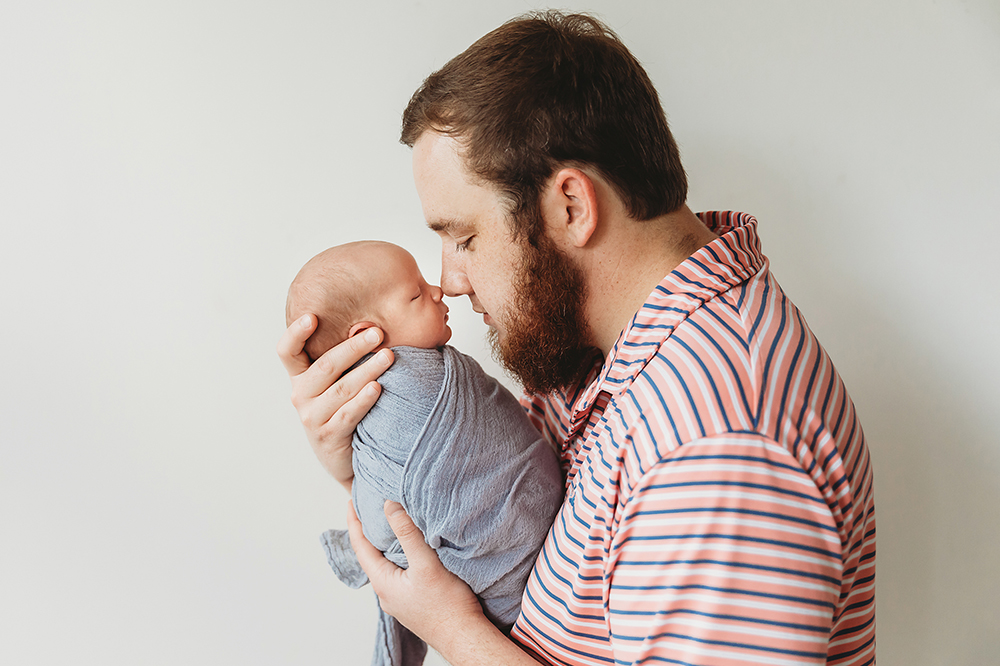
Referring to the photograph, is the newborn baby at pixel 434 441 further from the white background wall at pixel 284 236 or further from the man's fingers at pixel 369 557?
the white background wall at pixel 284 236

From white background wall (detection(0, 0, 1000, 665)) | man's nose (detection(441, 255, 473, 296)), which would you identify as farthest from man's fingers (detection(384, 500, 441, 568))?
white background wall (detection(0, 0, 1000, 665))

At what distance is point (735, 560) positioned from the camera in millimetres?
833

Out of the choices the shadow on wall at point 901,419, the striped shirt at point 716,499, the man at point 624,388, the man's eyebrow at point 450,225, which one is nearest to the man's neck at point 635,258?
the man at point 624,388

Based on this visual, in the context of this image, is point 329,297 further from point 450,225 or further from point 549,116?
point 549,116

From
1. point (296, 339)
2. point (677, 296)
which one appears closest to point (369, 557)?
point (296, 339)

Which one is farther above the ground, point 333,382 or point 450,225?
point 450,225

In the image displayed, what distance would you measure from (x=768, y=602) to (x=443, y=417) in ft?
2.00

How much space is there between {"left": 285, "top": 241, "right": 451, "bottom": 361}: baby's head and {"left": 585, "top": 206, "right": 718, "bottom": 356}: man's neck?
14.3 inches

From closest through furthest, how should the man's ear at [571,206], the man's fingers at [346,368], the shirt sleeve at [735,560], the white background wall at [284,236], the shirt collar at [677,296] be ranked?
the shirt sleeve at [735,560], the shirt collar at [677,296], the man's ear at [571,206], the man's fingers at [346,368], the white background wall at [284,236]

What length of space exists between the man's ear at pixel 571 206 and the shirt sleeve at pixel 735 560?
1.50 feet

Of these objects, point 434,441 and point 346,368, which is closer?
point 434,441

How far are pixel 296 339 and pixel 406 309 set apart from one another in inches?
8.8

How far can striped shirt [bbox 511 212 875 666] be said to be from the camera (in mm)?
834

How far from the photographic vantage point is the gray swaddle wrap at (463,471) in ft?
3.92
